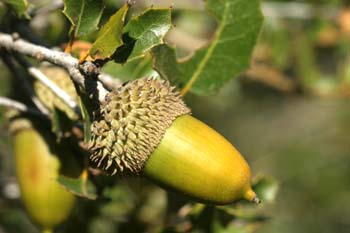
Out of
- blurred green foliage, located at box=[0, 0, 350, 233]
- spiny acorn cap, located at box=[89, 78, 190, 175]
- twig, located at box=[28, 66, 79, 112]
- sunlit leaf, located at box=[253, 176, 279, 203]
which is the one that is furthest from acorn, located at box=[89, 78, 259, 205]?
sunlit leaf, located at box=[253, 176, 279, 203]

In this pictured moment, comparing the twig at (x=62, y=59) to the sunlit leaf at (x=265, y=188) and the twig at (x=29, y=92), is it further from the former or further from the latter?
the sunlit leaf at (x=265, y=188)

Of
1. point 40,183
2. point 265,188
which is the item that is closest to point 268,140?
point 265,188

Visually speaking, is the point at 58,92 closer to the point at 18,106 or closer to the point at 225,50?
the point at 18,106

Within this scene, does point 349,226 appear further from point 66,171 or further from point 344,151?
point 66,171

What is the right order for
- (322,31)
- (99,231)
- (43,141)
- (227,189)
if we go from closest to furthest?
(227,189) < (43,141) < (99,231) < (322,31)

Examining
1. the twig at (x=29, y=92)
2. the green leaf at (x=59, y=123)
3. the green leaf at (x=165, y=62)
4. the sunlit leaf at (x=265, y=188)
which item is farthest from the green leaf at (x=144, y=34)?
the sunlit leaf at (x=265, y=188)

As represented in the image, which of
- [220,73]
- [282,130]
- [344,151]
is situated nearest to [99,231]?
[220,73]

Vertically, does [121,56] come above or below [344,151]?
above

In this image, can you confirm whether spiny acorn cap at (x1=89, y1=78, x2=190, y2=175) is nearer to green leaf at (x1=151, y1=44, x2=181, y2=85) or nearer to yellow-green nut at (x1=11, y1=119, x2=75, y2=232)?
green leaf at (x1=151, y1=44, x2=181, y2=85)
